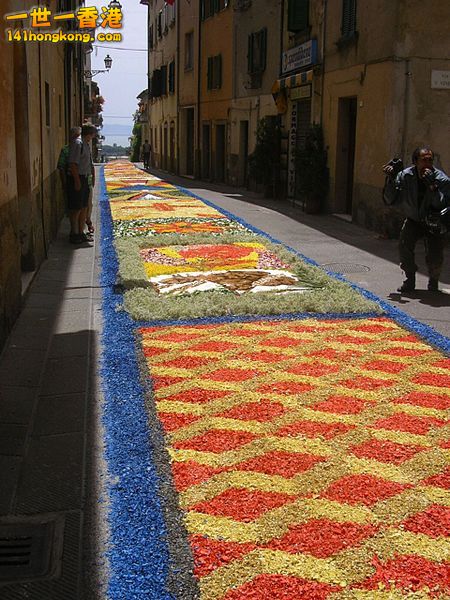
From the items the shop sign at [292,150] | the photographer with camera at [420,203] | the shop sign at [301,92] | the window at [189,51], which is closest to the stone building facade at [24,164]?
the photographer with camera at [420,203]

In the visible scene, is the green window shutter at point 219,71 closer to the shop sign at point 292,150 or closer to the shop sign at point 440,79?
the shop sign at point 292,150

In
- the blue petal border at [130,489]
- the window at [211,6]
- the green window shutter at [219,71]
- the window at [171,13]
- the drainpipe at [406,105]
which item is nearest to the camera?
the blue petal border at [130,489]

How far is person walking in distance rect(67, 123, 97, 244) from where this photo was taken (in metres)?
11.9

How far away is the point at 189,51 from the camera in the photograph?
115 feet

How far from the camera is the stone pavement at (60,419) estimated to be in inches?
124

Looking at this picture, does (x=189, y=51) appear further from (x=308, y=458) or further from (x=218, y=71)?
(x=308, y=458)

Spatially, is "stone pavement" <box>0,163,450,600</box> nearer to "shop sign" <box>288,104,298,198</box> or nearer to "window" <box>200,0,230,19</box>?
"shop sign" <box>288,104,298,198</box>

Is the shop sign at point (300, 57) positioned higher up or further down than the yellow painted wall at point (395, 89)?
higher up

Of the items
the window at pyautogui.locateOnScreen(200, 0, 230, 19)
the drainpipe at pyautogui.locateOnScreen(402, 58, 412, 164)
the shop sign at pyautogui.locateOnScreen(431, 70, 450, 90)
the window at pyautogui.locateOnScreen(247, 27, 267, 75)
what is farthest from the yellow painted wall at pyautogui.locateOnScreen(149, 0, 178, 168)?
the shop sign at pyautogui.locateOnScreen(431, 70, 450, 90)

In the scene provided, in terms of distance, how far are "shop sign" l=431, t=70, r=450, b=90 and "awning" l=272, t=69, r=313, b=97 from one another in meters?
5.23

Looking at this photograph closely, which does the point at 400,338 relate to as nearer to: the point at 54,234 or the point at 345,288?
the point at 345,288

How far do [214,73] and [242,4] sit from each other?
172 inches

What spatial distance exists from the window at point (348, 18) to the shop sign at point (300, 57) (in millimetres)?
1953

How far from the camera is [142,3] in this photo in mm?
53000
